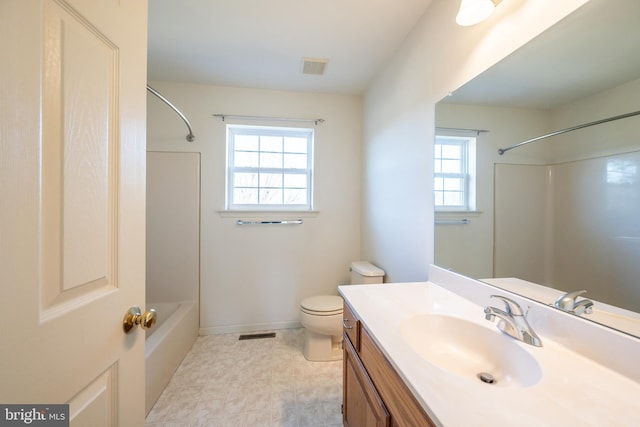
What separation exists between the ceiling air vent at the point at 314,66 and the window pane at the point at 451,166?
1.29 m

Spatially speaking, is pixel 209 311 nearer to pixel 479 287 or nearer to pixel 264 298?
pixel 264 298

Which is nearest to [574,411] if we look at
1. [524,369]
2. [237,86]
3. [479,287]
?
[524,369]

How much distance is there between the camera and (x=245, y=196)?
240 cm

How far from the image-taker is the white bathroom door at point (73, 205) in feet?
1.30

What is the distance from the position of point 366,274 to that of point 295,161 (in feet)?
4.49

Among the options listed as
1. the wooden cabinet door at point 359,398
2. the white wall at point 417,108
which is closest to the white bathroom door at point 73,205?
the wooden cabinet door at point 359,398

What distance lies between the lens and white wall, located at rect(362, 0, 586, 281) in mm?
917

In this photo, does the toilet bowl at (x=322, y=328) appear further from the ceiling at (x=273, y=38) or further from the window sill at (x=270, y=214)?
the ceiling at (x=273, y=38)

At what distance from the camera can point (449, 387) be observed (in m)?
0.54

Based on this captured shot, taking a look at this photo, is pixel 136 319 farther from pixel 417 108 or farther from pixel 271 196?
pixel 271 196

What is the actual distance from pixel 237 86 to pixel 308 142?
2.83 ft

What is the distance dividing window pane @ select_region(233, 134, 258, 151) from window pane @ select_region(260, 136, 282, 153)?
7 centimetres

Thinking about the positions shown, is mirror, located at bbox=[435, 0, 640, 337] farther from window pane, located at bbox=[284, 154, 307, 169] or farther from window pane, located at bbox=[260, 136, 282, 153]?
window pane, located at bbox=[260, 136, 282, 153]

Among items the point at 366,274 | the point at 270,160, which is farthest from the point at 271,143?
the point at 366,274
